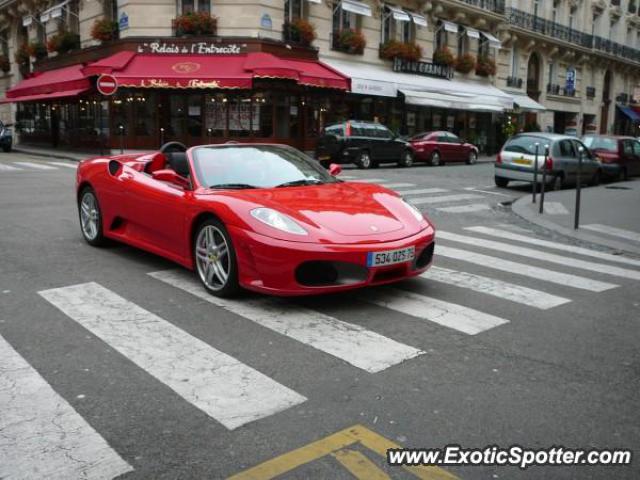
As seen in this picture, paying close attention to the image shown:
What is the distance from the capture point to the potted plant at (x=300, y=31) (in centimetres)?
2570

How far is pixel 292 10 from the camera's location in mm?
26422

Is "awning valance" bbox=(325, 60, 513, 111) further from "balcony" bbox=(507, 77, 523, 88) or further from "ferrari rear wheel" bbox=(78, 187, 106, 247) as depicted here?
"ferrari rear wheel" bbox=(78, 187, 106, 247)

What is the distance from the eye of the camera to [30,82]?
30.0 metres

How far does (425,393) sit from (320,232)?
5.74 ft

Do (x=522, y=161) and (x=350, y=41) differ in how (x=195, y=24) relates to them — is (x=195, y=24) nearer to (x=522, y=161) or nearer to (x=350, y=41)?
(x=350, y=41)

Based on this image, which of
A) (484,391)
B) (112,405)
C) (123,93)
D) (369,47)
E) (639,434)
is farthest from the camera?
(369,47)

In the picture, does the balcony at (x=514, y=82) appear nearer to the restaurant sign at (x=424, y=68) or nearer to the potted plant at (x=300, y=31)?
the restaurant sign at (x=424, y=68)

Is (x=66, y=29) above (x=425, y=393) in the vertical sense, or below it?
above

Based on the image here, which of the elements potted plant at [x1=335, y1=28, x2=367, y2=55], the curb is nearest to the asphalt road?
the curb

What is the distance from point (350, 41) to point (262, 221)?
24.5m

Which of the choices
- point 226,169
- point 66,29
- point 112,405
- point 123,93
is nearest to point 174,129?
point 123,93

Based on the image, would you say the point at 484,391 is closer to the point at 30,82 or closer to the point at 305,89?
the point at 305,89

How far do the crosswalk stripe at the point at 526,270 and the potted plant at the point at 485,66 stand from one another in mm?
30294

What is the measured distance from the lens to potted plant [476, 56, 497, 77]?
35656mm
